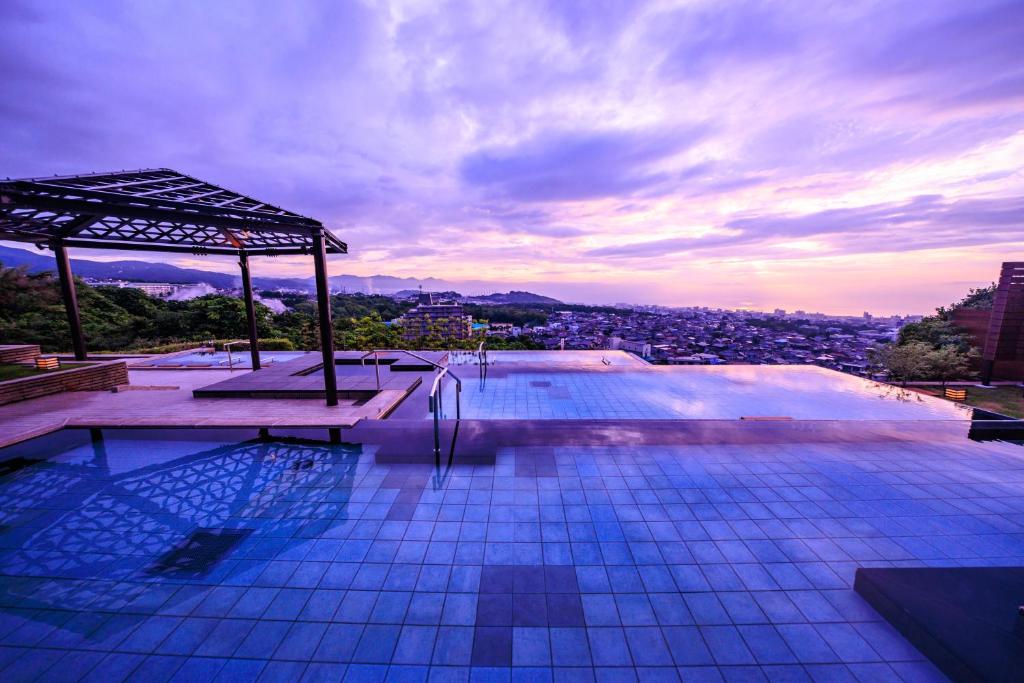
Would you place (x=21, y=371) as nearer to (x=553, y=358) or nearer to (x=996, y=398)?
(x=553, y=358)

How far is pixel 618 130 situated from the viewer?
41.0 ft

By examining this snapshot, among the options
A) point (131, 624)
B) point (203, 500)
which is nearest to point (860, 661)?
point (131, 624)

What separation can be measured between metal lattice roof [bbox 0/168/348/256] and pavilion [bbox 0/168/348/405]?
13mm

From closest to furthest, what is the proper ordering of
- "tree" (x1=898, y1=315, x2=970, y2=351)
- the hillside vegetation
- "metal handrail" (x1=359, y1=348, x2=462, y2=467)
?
"metal handrail" (x1=359, y1=348, x2=462, y2=467), "tree" (x1=898, y1=315, x2=970, y2=351), the hillside vegetation

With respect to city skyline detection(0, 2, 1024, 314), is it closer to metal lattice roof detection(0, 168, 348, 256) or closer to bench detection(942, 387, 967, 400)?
metal lattice roof detection(0, 168, 348, 256)

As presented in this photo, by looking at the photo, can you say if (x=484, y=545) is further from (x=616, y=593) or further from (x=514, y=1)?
(x=514, y=1)

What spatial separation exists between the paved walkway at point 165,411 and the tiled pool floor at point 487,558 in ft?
3.27

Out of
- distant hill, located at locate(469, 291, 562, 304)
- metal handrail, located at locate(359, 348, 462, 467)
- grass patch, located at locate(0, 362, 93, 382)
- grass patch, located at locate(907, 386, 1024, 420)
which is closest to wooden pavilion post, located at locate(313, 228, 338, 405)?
metal handrail, located at locate(359, 348, 462, 467)

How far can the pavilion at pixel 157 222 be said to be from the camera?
5.10 m

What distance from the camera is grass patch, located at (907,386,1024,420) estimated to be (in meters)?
10.1

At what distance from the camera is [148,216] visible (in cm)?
571

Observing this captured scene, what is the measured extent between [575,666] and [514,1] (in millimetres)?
11416

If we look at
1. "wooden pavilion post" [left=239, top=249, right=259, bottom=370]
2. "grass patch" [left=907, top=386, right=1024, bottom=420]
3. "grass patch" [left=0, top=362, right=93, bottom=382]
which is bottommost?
"grass patch" [left=907, top=386, right=1024, bottom=420]

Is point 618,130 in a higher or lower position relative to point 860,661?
higher
